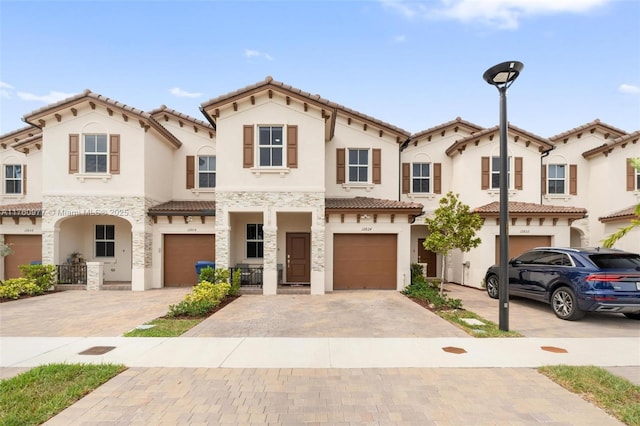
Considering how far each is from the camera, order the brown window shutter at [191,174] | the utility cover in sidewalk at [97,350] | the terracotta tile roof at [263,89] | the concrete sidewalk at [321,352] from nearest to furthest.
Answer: the concrete sidewalk at [321,352], the utility cover in sidewalk at [97,350], the terracotta tile roof at [263,89], the brown window shutter at [191,174]

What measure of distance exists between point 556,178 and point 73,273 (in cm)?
2354

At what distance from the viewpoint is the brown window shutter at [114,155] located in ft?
44.7

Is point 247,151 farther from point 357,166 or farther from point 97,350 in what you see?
point 97,350

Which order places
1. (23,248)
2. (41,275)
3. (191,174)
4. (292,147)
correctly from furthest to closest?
1. (191,174)
2. (23,248)
3. (41,275)
4. (292,147)

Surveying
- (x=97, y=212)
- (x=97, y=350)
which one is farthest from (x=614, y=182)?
(x=97, y=212)

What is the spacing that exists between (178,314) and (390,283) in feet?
26.7

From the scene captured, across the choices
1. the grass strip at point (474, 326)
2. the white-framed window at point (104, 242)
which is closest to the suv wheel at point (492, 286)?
the grass strip at point (474, 326)

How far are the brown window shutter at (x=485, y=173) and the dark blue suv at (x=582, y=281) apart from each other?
6.26 m

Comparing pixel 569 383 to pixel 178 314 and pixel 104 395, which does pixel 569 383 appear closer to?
pixel 104 395

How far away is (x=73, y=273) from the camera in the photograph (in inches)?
554

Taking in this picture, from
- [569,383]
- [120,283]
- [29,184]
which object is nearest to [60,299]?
[120,283]

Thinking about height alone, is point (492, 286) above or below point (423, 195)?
below

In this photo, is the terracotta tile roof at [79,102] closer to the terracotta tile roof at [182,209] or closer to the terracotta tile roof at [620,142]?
the terracotta tile roof at [182,209]

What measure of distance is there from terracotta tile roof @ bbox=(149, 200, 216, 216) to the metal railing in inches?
111
